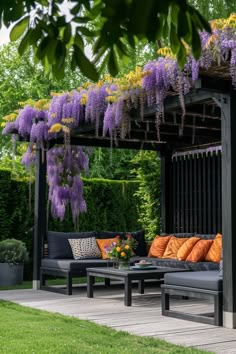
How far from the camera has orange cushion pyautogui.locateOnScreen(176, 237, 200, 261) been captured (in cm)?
861

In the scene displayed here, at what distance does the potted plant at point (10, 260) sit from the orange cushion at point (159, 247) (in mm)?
2005

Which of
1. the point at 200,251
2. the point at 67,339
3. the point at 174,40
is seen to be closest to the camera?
the point at 174,40

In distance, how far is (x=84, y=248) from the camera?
29.6 feet

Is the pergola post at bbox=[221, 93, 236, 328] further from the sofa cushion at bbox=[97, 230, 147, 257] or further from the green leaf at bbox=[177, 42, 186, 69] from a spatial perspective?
the sofa cushion at bbox=[97, 230, 147, 257]

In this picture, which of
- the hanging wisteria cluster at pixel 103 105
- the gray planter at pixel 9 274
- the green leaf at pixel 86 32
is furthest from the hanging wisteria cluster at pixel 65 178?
the green leaf at pixel 86 32

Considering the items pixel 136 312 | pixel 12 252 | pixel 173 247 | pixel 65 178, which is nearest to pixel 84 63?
pixel 136 312

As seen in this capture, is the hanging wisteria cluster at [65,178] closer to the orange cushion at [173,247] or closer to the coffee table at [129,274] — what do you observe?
the orange cushion at [173,247]

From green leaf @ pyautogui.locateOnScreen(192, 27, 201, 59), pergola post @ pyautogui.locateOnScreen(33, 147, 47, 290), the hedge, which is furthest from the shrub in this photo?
green leaf @ pyautogui.locateOnScreen(192, 27, 201, 59)

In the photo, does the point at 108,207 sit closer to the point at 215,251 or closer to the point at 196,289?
the point at 215,251

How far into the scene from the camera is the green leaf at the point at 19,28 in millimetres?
1659

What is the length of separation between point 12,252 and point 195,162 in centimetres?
336

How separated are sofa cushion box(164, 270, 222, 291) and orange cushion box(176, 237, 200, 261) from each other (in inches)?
95.8

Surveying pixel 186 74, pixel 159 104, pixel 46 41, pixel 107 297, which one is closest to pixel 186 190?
pixel 107 297

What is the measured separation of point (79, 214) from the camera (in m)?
10.7
